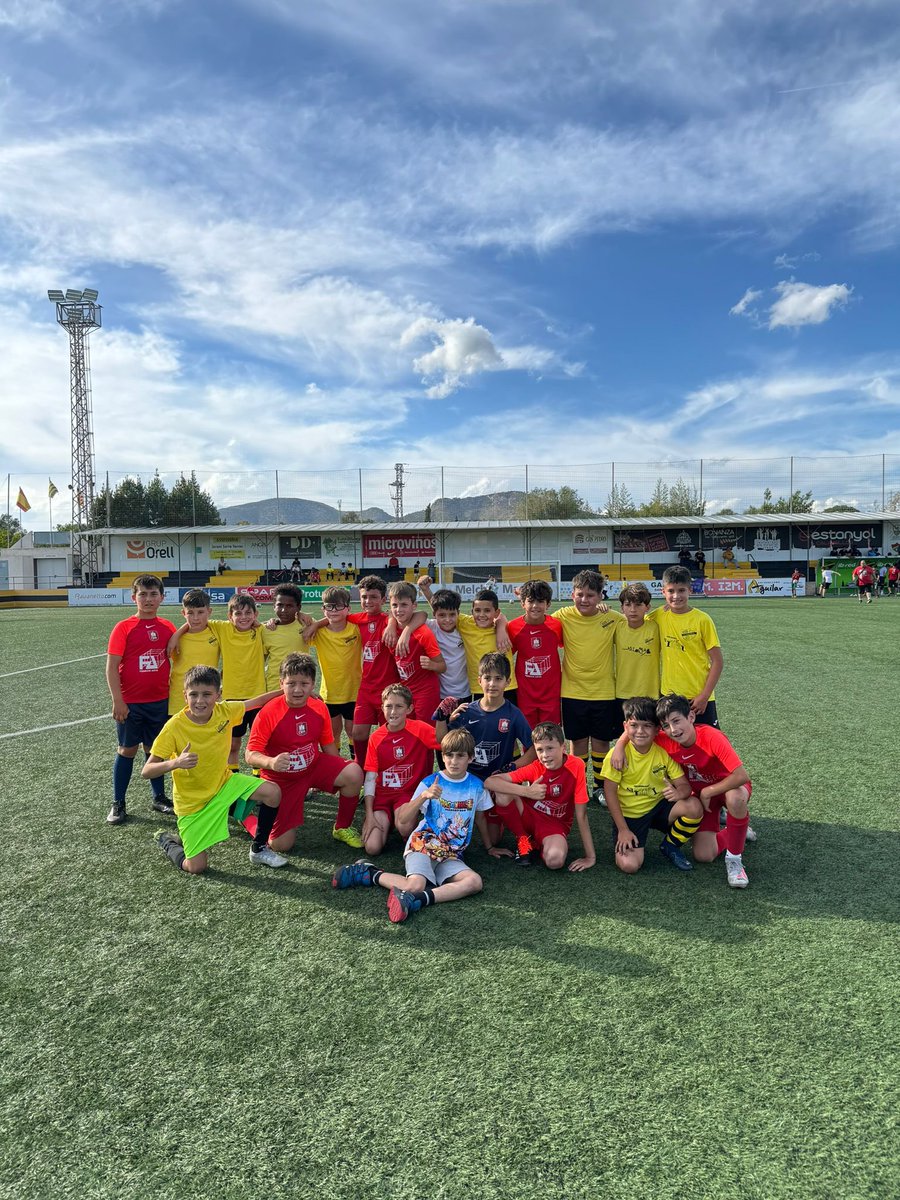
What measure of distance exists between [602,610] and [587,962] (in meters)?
2.75

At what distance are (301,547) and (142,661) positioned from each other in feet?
124

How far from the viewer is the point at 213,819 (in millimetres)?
3988

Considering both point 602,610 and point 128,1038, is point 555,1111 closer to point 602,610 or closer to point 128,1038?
point 128,1038

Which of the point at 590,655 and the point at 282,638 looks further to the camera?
the point at 282,638

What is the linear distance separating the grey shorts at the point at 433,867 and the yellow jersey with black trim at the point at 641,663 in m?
1.92

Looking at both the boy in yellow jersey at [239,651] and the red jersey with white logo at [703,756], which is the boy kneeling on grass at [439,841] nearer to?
the red jersey with white logo at [703,756]

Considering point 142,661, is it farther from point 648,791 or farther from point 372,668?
point 648,791

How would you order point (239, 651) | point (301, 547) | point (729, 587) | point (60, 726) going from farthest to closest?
point (301, 547) < point (729, 587) < point (60, 726) < point (239, 651)

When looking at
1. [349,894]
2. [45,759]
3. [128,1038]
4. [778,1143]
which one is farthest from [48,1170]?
[45,759]

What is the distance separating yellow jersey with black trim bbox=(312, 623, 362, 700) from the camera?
5.17m

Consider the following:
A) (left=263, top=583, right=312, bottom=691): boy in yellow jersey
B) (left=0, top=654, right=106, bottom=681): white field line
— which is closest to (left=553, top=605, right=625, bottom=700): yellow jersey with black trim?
(left=263, top=583, right=312, bottom=691): boy in yellow jersey

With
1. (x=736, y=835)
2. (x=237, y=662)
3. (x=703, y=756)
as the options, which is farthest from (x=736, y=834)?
(x=237, y=662)

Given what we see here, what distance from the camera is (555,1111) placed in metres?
2.11

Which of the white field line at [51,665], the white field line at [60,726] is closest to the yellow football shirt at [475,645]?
the white field line at [60,726]
